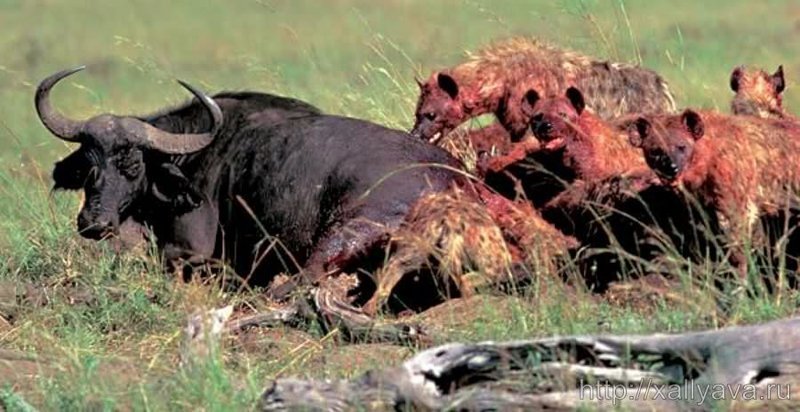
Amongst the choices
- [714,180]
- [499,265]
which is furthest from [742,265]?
[499,265]

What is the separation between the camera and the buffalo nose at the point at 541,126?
23.8 ft

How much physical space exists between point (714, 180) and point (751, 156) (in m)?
0.21

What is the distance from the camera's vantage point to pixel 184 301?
737cm

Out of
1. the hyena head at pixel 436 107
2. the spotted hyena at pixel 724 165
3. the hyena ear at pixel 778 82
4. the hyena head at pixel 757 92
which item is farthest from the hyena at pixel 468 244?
the hyena ear at pixel 778 82

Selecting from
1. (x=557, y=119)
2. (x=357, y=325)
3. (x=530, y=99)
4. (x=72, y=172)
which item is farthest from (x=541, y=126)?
(x=72, y=172)

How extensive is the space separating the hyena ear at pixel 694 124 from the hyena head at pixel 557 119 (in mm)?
551

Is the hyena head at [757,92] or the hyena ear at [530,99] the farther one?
the hyena head at [757,92]

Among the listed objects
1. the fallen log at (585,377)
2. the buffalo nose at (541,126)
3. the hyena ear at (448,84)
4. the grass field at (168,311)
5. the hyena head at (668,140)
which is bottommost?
the grass field at (168,311)

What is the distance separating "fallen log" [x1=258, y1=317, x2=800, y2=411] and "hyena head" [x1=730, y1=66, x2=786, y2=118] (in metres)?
3.41

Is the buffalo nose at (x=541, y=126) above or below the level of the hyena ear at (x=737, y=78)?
below

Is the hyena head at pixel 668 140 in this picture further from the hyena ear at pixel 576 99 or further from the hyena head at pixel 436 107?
the hyena head at pixel 436 107

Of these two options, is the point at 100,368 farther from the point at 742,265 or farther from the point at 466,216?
the point at 742,265

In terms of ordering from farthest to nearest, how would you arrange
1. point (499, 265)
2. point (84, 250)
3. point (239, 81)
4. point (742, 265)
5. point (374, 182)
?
point (239, 81) → point (84, 250) → point (374, 182) → point (499, 265) → point (742, 265)

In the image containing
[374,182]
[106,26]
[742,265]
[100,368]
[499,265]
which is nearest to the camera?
[100,368]
